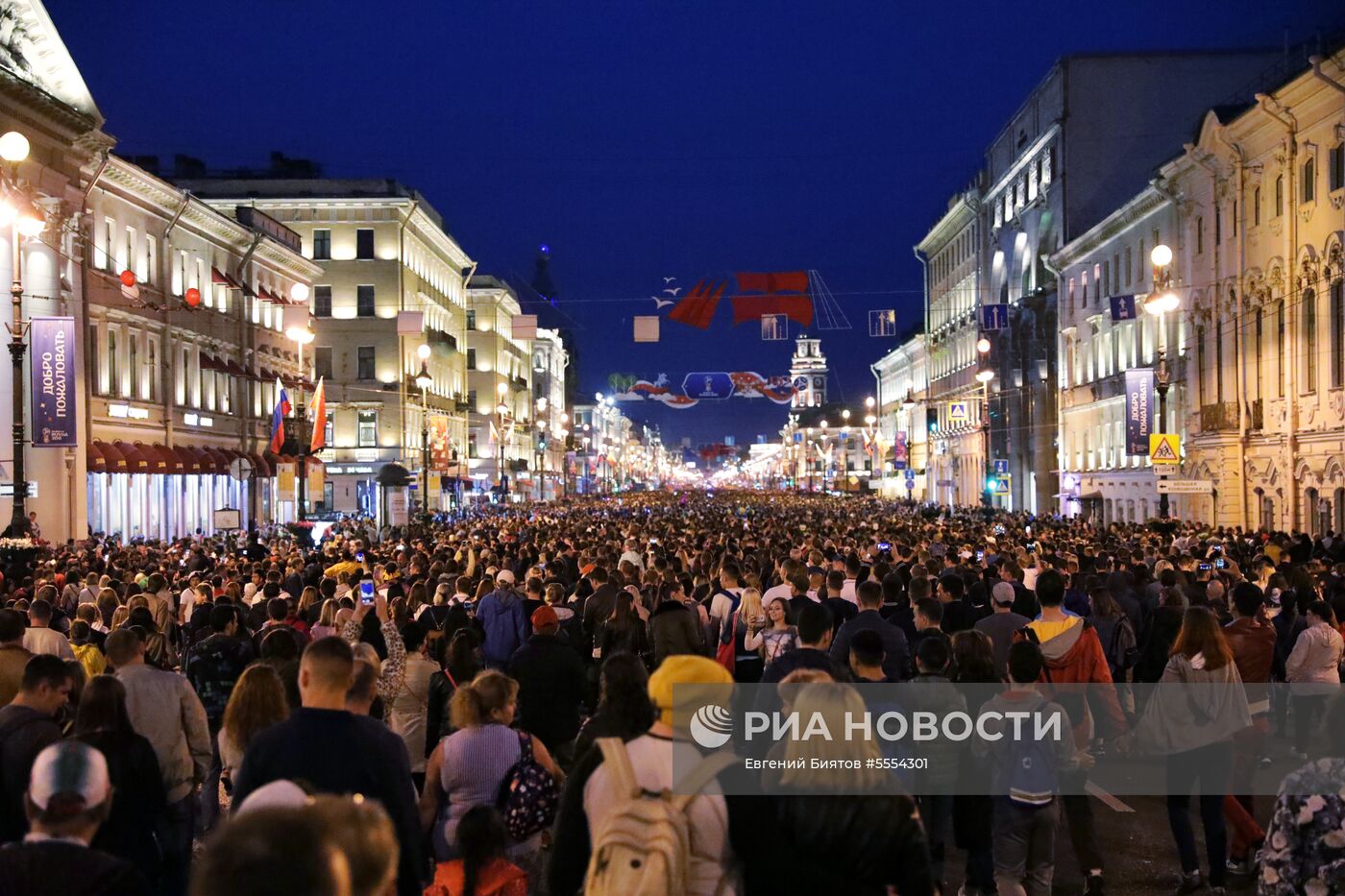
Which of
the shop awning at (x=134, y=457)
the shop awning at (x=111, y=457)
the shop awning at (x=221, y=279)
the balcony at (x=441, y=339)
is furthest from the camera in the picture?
the balcony at (x=441, y=339)

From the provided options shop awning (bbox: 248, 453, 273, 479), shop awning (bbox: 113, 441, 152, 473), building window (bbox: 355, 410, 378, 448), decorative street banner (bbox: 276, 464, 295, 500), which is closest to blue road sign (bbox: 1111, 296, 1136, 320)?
decorative street banner (bbox: 276, 464, 295, 500)

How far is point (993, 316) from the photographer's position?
55.6 metres

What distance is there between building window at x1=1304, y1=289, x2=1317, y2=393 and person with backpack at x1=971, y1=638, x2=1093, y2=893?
29.8 metres

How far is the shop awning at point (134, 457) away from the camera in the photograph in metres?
41.4

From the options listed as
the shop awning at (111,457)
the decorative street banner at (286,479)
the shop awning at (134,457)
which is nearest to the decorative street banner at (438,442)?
the shop awning at (134,457)

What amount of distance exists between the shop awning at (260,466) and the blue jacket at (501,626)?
42624 mm

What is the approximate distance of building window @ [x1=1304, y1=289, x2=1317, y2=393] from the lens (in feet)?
112

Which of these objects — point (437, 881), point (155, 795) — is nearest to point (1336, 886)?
point (437, 881)

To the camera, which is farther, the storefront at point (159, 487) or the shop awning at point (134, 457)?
the shop awning at point (134, 457)

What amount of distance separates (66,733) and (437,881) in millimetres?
2200

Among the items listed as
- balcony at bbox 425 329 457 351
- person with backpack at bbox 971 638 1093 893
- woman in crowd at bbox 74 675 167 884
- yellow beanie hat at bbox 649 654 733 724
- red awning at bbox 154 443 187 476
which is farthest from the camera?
balcony at bbox 425 329 457 351

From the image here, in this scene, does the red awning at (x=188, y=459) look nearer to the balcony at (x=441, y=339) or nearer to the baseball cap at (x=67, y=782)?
the balcony at (x=441, y=339)

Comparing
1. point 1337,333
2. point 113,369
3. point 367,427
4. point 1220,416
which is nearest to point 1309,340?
point 1337,333

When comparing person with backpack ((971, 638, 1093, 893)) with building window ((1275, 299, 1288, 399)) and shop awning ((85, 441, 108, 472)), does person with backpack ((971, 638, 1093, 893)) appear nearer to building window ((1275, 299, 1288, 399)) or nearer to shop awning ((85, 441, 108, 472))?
building window ((1275, 299, 1288, 399))
